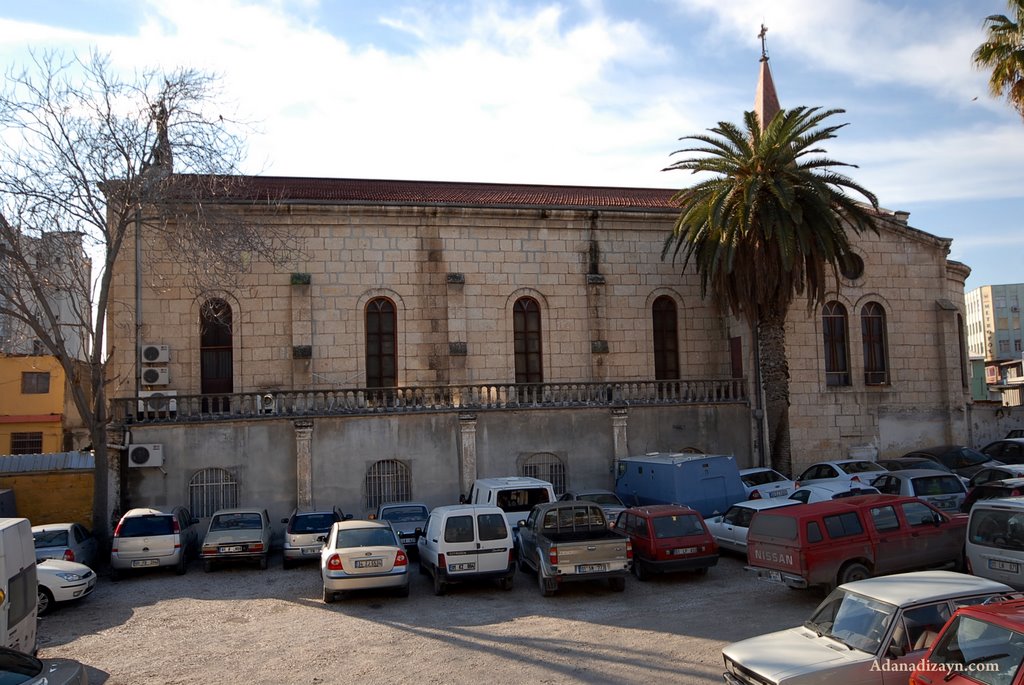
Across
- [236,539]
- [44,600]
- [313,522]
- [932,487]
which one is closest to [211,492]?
[236,539]

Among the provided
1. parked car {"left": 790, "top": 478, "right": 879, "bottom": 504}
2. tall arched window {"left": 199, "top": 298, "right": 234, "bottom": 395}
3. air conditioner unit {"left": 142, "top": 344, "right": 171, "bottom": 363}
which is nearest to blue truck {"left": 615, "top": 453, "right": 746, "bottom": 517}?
parked car {"left": 790, "top": 478, "right": 879, "bottom": 504}

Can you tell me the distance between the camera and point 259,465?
22.5m

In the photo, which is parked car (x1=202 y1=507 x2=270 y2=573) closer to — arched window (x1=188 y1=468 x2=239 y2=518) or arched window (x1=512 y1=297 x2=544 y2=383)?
arched window (x1=188 y1=468 x2=239 y2=518)

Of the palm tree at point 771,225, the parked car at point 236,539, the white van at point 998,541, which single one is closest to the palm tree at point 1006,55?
the palm tree at point 771,225

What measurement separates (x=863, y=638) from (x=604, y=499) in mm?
11961

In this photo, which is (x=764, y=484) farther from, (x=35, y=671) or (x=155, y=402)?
(x=35, y=671)

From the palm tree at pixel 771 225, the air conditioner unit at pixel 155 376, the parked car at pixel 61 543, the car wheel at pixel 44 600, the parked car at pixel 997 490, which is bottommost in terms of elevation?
the car wheel at pixel 44 600

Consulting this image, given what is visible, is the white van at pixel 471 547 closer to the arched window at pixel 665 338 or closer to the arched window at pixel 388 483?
the arched window at pixel 388 483

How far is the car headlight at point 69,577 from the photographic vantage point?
14.5 meters

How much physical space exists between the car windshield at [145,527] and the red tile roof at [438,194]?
35.9 feet

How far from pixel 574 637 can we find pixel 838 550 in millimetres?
4522

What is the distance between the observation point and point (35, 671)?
7.63 metres

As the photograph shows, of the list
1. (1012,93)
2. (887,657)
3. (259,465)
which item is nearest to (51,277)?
(259,465)

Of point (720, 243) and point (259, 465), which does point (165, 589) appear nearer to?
point (259, 465)
